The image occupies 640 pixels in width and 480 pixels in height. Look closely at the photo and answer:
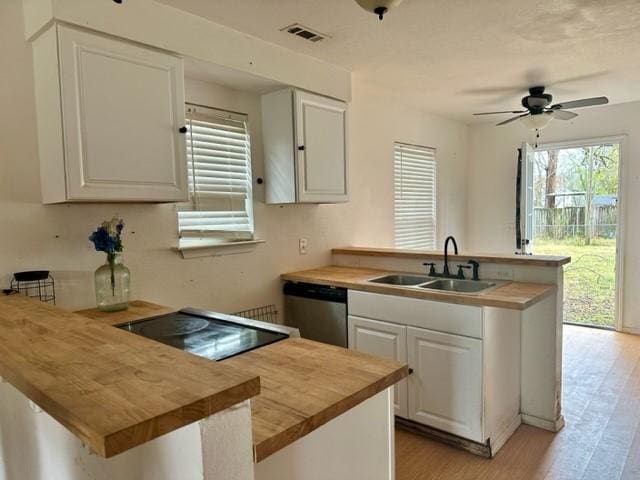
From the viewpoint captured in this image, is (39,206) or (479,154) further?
(479,154)

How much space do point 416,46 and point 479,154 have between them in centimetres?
290

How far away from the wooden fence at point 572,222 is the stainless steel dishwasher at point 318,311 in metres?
3.34

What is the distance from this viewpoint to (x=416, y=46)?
280 centimetres

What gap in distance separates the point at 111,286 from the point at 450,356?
1.77 meters

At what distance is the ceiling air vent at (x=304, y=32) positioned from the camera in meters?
2.46

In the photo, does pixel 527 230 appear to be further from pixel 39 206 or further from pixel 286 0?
pixel 39 206

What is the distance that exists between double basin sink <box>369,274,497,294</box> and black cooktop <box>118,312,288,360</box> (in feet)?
4.00

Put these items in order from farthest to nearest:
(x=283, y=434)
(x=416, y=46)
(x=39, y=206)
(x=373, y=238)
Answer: (x=373, y=238)
(x=416, y=46)
(x=39, y=206)
(x=283, y=434)

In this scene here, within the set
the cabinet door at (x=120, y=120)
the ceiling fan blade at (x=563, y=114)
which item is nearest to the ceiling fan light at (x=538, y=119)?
→ the ceiling fan blade at (x=563, y=114)

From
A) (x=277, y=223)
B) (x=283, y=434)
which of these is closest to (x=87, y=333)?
(x=283, y=434)

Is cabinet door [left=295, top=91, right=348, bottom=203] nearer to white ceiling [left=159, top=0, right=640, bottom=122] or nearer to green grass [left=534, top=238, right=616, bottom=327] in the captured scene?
white ceiling [left=159, top=0, right=640, bottom=122]

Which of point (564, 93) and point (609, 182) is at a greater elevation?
point (564, 93)

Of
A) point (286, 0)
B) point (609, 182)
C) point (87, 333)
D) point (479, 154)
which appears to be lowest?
point (87, 333)

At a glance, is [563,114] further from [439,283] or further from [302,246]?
[302,246]
